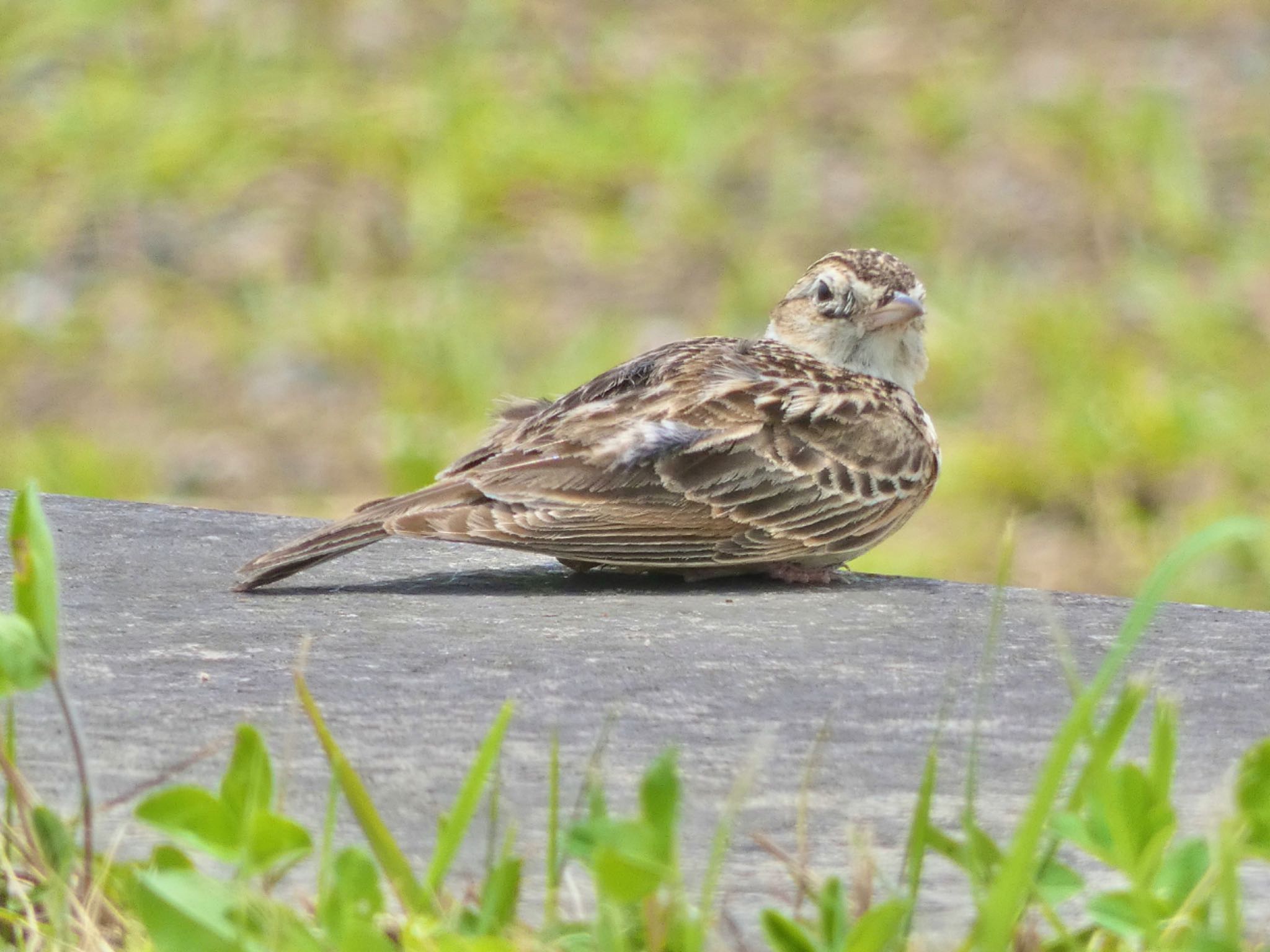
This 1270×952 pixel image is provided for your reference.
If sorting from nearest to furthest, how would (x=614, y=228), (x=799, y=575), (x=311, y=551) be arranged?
1. (x=311, y=551)
2. (x=799, y=575)
3. (x=614, y=228)

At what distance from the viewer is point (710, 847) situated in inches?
113

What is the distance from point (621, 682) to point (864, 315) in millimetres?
2277

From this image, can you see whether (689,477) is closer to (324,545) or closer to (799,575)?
(799,575)

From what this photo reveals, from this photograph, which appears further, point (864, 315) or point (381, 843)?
point (864, 315)

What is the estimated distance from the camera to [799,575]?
193 inches

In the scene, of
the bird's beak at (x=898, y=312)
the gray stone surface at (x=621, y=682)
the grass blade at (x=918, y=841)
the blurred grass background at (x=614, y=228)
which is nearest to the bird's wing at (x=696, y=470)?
the gray stone surface at (x=621, y=682)

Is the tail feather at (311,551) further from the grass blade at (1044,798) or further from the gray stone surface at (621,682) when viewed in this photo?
the grass blade at (1044,798)

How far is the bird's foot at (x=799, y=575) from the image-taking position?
4883 millimetres

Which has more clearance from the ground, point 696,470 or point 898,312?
point 898,312

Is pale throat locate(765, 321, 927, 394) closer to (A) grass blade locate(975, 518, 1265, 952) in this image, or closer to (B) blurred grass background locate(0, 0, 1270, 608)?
(B) blurred grass background locate(0, 0, 1270, 608)

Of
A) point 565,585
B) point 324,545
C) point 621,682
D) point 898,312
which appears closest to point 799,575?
point 565,585

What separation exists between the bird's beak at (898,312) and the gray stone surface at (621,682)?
92 cm

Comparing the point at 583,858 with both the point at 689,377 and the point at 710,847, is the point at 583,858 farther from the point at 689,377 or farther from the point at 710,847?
the point at 689,377

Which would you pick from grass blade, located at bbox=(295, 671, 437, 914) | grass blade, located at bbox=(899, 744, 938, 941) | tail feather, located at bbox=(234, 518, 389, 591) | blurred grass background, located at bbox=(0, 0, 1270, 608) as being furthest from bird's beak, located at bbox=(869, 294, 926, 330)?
grass blade, located at bbox=(295, 671, 437, 914)
